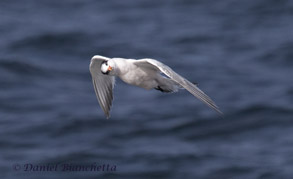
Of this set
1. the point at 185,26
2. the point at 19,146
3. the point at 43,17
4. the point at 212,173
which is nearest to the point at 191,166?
the point at 212,173

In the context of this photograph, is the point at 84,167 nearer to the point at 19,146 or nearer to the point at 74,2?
the point at 19,146

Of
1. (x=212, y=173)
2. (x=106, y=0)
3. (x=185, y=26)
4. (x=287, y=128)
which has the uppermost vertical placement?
(x=106, y=0)

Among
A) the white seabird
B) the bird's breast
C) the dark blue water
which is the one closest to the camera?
the white seabird

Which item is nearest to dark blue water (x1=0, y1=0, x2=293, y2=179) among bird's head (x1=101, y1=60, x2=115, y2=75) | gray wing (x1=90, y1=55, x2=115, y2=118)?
gray wing (x1=90, y1=55, x2=115, y2=118)

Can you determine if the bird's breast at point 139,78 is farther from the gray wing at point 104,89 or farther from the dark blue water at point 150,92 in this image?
the dark blue water at point 150,92

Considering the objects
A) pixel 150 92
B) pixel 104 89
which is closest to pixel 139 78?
pixel 104 89

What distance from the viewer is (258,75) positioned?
22.7m

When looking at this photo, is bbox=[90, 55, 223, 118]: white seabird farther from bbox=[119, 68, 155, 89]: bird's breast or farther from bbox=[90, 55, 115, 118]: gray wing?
bbox=[90, 55, 115, 118]: gray wing

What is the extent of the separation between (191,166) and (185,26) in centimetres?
902

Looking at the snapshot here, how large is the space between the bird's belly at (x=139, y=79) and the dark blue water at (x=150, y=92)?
6764 mm

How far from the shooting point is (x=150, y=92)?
22016 millimetres

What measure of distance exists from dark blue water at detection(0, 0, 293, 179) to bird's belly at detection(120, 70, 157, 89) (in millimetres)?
6764

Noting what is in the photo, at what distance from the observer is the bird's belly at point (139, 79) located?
11234 millimetres

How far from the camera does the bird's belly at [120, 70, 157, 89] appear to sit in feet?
36.9
